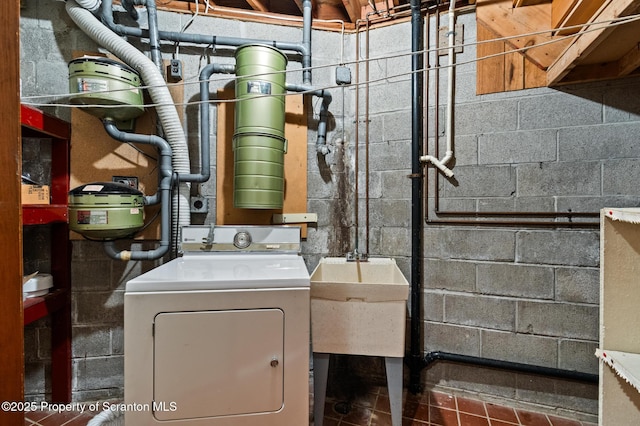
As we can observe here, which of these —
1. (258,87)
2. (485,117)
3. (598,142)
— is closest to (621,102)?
(598,142)

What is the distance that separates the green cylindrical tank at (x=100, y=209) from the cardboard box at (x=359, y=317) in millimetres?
1070

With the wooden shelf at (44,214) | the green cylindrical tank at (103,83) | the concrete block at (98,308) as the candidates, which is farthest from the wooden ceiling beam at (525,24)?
the concrete block at (98,308)

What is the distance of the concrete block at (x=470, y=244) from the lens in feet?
5.61

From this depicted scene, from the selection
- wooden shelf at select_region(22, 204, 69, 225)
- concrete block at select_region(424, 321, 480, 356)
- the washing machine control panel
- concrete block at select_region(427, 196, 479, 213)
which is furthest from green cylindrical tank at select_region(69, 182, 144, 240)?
concrete block at select_region(424, 321, 480, 356)

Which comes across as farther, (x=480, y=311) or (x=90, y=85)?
(x=480, y=311)

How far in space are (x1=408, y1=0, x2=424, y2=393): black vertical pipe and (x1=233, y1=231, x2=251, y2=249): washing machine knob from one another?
3.38 ft

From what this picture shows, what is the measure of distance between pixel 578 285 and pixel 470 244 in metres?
0.58

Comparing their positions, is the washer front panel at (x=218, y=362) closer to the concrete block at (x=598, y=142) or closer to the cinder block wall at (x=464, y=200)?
the cinder block wall at (x=464, y=200)

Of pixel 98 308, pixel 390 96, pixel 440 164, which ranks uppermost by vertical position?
pixel 390 96

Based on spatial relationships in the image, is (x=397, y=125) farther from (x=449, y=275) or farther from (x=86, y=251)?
(x=86, y=251)

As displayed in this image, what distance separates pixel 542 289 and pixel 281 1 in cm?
260

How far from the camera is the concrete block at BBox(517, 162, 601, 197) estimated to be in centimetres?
156

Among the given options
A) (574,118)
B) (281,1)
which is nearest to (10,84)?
(281,1)

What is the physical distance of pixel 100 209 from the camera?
4.79ft
